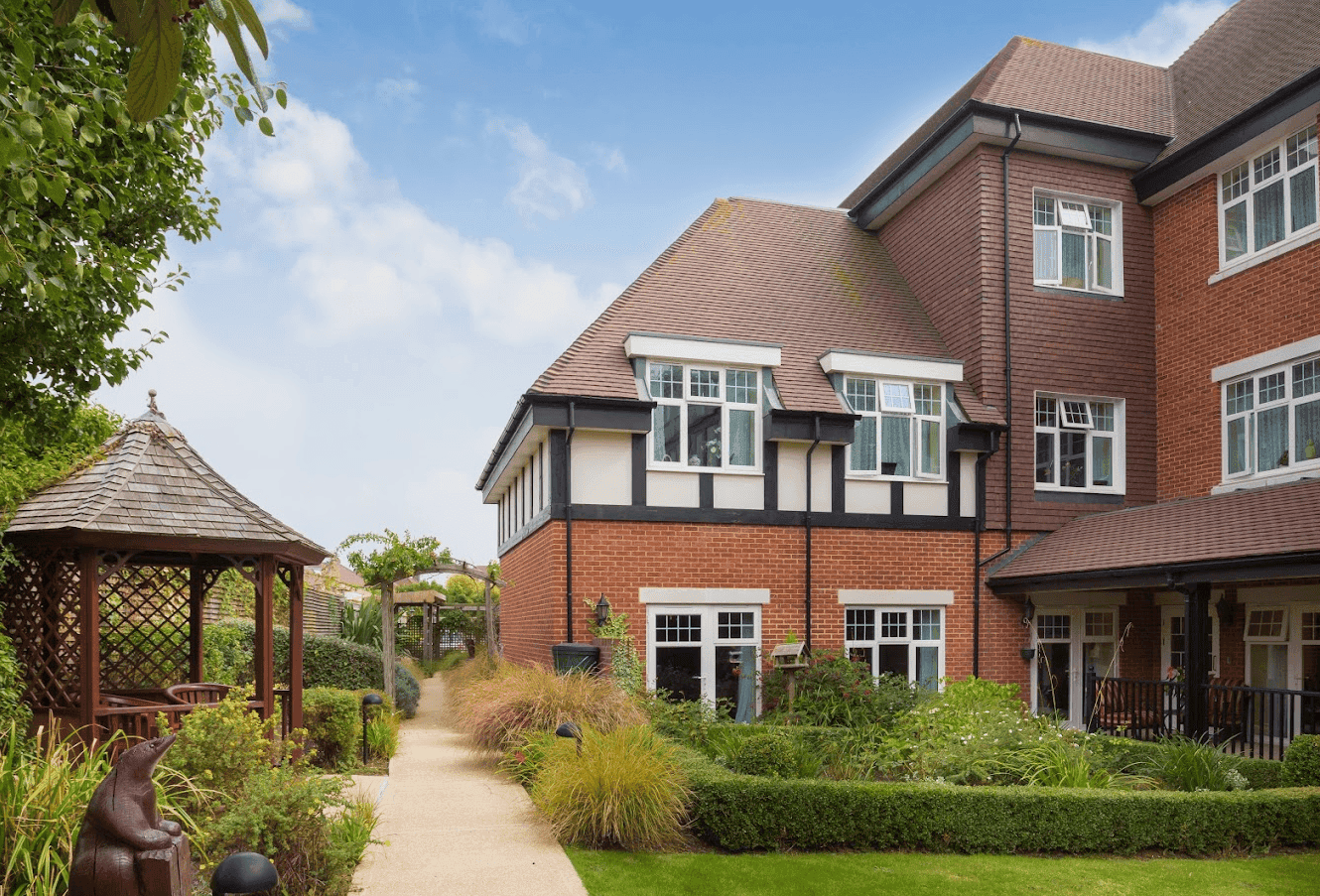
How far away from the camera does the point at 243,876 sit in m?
4.73

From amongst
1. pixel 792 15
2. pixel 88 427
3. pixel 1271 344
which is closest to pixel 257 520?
pixel 88 427

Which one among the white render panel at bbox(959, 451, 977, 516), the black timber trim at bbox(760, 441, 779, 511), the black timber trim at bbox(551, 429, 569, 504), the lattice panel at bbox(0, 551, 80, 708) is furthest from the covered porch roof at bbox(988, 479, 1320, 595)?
the lattice panel at bbox(0, 551, 80, 708)

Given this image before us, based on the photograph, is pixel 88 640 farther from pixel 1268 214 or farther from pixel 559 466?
pixel 1268 214

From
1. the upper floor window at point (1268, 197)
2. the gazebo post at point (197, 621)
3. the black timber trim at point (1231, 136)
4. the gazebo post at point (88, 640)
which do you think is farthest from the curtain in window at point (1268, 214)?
the gazebo post at point (88, 640)

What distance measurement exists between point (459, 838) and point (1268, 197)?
1402 cm

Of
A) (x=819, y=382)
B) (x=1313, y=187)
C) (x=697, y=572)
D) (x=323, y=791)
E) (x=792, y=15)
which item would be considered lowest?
(x=323, y=791)

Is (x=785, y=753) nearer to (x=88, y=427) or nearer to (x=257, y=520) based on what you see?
(x=257, y=520)

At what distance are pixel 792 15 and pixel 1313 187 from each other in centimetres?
781

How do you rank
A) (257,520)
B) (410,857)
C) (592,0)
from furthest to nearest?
(257,520), (592,0), (410,857)

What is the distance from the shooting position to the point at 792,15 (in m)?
12.0

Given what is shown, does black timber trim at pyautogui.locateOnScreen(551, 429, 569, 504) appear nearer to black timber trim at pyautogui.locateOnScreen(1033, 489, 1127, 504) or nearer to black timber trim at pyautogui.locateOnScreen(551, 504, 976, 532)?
black timber trim at pyautogui.locateOnScreen(551, 504, 976, 532)

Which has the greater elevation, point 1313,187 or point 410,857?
point 1313,187

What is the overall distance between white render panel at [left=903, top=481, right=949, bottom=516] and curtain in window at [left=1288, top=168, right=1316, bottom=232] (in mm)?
6103

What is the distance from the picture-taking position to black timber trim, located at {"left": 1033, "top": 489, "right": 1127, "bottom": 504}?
53.8 ft
